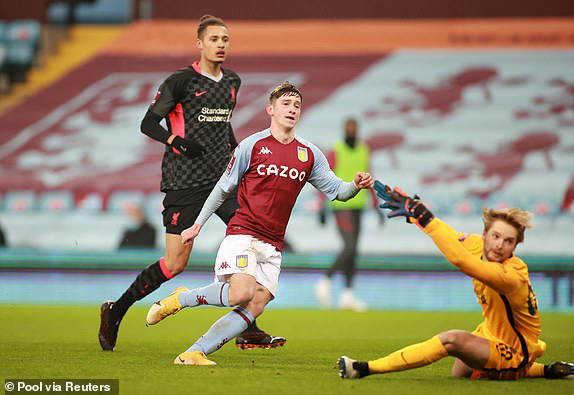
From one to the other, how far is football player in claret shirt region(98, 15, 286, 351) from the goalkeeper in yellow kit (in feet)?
6.08

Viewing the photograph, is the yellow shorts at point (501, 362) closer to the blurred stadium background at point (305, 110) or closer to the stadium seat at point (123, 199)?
the blurred stadium background at point (305, 110)

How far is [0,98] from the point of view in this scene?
61.2 feet

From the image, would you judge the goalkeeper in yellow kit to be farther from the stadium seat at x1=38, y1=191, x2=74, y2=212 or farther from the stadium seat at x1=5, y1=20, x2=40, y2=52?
the stadium seat at x1=5, y1=20, x2=40, y2=52

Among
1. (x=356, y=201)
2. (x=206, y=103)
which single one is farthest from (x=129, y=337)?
(x=356, y=201)

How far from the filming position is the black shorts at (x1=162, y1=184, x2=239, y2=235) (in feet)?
21.8

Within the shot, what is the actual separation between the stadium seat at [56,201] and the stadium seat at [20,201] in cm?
13

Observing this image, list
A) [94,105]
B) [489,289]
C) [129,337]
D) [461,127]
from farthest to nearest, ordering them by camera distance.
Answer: [94,105] → [461,127] → [129,337] → [489,289]

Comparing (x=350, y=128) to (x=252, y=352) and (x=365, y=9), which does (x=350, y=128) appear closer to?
(x=252, y=352)

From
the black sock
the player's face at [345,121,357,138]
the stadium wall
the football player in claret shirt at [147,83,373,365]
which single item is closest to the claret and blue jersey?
the football player in claret shirt at [147,83,373,365]

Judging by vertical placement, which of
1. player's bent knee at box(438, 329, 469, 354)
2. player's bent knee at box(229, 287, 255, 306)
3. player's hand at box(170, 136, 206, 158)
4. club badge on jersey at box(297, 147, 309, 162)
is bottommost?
player's bent knee at box(438, 329, 469, 354)

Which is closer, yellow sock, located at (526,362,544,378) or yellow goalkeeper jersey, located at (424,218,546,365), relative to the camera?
yellow goalkeeper jersey, located at (424,218,546,365)

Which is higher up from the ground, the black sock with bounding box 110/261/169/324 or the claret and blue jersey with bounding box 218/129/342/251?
the claret and blue jersey with bounding box 218/129/342/251

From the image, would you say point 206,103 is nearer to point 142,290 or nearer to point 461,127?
point 142,290

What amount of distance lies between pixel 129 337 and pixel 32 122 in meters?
10.9
